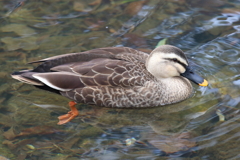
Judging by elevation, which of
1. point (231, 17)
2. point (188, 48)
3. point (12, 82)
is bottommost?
point (12, 82)

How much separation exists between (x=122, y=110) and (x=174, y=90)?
1078mm

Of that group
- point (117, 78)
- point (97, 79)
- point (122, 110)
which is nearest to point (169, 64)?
point (117, 78)

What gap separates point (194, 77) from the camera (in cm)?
711

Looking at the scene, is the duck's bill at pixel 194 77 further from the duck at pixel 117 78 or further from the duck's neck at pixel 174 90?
the duck's neck at pixel 174 90

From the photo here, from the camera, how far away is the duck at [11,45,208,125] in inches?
272

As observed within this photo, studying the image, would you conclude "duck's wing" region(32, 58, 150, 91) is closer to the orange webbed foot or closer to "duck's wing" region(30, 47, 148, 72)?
"duck's wing" region(30, 47, 148, 72)

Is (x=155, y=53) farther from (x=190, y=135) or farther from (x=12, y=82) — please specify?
(x=12, y=82)

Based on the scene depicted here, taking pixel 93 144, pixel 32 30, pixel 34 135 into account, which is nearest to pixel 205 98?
pixel 93 144

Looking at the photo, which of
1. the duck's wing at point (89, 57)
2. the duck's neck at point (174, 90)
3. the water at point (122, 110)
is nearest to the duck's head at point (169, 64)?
the duck's neck at point (174, 90)

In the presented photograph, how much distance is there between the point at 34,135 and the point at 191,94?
10.2 feet

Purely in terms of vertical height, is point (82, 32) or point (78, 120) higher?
point (82, 32)

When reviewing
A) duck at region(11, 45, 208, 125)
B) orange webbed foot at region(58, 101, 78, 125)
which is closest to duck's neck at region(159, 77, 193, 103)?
duck at region(11, 45, 208, 125)

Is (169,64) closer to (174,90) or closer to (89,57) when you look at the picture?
(174,90)

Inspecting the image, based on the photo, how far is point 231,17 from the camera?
9.72 meters
